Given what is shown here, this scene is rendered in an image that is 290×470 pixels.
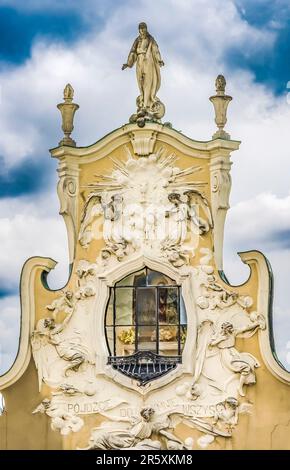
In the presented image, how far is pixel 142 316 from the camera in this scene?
2355cm

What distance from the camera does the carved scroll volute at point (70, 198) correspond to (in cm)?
2362

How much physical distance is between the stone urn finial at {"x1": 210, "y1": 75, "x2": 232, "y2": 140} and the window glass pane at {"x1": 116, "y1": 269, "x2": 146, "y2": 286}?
1.85 meters

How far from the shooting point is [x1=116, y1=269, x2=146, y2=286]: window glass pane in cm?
2350

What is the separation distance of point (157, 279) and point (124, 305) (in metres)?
0.53

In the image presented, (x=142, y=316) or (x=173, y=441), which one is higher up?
(x=142, y=316)

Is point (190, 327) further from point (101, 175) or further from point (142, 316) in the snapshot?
point (101, 175)

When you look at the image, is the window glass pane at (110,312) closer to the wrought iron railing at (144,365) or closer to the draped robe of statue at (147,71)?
the wrought iron railing at (144,365)

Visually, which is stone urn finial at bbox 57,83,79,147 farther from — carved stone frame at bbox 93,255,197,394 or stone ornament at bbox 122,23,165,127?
carved stone frame at bbox 93,255,197,394

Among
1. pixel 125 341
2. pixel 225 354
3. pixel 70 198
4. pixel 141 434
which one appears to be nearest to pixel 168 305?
pixel 125 341

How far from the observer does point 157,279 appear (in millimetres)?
23484

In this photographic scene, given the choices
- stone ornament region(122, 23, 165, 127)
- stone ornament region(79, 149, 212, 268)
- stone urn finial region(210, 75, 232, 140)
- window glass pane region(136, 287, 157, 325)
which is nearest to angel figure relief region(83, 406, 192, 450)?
window glass pane region(136, 287, 157, 325)

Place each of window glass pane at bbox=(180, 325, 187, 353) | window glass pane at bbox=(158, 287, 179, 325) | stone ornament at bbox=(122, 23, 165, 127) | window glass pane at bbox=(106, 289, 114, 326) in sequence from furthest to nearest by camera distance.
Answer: stone ornament at bbox=(122, 23, 165, 127) < window glass pane at bbox=(106, 289, 114, 326) < window glass pane at bbox=(158, 287, 179, 325) < window glass pane at bbox=(180, 325, 187, 353)
